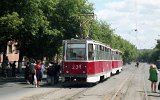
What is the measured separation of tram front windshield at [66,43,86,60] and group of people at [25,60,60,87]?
7.59ft

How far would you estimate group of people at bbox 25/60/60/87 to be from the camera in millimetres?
32469

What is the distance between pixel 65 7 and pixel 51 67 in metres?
14.3

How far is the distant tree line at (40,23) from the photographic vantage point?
36406mm

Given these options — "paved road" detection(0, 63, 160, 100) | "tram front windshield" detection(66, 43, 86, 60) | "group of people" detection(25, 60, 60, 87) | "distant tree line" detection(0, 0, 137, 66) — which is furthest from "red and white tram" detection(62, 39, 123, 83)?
"distant tree line" detection(0, 0, 137, 66)

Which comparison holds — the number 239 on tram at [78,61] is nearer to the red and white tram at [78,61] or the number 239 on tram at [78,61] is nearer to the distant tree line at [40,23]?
the red and white tram at [78,61]

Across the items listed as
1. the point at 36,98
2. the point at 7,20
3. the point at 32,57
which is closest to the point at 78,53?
the point at 7,20

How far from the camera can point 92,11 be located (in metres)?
53.7

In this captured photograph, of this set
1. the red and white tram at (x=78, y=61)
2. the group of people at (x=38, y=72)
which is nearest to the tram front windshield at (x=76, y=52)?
the red and white tram at (x=78, y=61)

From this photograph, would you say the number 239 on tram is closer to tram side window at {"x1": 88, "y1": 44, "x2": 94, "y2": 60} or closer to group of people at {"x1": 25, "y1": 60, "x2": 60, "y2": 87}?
tram side window at {"x1": 88, "y1": 44, "x2": 94, "y2": 60}

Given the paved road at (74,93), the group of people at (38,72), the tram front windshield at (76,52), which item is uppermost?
the tram front windshield at (76,52)

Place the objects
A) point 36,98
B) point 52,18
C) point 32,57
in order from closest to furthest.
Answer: point 36,98 → point 52,18 → point 32,57

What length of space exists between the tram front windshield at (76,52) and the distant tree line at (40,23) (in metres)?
4.83

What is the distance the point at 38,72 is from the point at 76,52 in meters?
2.96

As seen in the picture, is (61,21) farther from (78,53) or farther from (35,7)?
(78,53)
